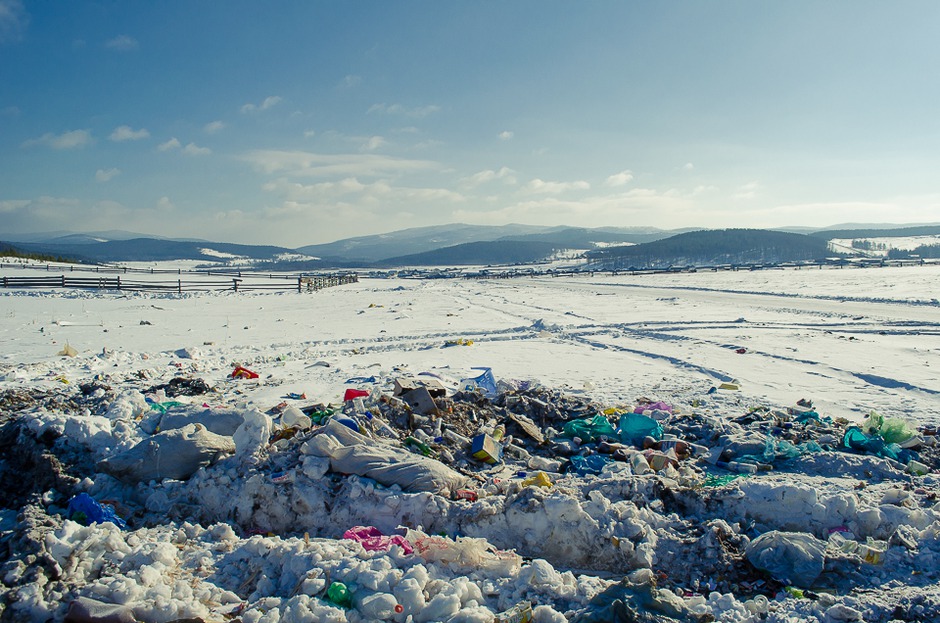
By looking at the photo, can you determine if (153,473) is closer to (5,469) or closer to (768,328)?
(5,469)

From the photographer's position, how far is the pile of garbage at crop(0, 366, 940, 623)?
3.43m

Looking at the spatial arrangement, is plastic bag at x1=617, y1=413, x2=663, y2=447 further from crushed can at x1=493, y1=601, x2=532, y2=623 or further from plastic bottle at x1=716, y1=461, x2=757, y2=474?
crushed can at x1=493, y1=601, x2=532, y2=623

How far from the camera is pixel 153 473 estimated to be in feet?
17.3

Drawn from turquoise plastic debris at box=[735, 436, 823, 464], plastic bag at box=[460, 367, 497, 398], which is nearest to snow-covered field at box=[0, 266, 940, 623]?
turquoise plastic debris at box=[735, 436, 823, 464]

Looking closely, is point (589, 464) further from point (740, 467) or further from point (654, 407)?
point (654, 407)

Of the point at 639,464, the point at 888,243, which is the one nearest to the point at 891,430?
the point at 639,464

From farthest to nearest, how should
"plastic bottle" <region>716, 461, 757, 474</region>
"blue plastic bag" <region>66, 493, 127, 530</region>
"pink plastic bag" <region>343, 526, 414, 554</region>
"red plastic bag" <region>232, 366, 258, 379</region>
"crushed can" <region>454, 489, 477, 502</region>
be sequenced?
"red plastic bag" <region>232, 366, 258, 379</region> → "plastic bottle" <region>716, 461, 757, 474</region> → "crushed can" <region>454, 489, 477, 502</region> → "blue plastic bag" <region>66, 493, 127, 530</region> → "pink plastic bag" <region>343, 526, 414, 554</region>

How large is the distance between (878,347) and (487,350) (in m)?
9.59

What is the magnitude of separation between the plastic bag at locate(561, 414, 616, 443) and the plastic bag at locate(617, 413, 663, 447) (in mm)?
135

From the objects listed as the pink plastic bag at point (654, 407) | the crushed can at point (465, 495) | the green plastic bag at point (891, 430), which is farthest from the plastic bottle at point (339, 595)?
the green plastic bag at point (891, 430)

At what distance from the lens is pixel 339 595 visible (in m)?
3.42

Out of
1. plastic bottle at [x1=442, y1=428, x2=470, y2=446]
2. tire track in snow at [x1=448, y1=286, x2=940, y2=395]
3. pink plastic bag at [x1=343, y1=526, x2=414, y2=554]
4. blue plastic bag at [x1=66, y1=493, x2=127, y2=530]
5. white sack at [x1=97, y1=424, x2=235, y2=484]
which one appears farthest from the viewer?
tire track in snow at [x1=448, y1=286, x2=940, y2=395]

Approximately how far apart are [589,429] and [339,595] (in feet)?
14.1

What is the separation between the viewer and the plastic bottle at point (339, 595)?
3410 mm
